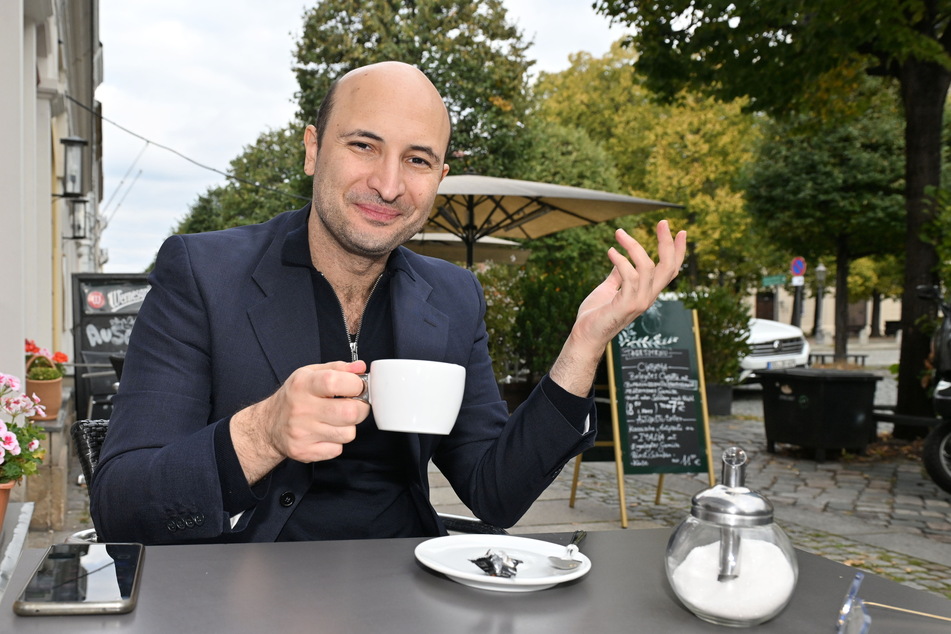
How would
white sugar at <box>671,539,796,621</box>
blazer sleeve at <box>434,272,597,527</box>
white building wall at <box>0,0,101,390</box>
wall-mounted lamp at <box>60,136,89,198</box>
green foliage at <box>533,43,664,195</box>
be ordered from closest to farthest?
1. white sugar at <box>671,539,796,621</box>
2. blazer sleeve at <box>434,272,597,527</box>
3. white building wall at <box>0,0,101,390</box>
4. wall-mounted lamp at <box>60,136,89,198</box>
5. green foliage at <box>533,43,664,195</box>

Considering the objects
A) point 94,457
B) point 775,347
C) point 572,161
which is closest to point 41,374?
point 94,457

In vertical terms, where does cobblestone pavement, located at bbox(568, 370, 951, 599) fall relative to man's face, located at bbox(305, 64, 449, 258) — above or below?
below

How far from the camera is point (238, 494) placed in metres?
1.72

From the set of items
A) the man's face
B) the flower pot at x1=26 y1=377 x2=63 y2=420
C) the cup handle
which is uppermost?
the man's face

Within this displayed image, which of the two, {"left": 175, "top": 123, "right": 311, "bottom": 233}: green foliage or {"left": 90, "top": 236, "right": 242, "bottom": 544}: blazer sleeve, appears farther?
{"left": 175, "top": 123, "right": 311, "bottom": 233}: green foliage

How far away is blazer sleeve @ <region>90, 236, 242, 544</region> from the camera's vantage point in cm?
170

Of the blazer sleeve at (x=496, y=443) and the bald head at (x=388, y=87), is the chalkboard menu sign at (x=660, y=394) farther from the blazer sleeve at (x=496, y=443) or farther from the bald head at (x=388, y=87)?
the bald head at (x=388, y=87)

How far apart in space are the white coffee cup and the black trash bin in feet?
26.5

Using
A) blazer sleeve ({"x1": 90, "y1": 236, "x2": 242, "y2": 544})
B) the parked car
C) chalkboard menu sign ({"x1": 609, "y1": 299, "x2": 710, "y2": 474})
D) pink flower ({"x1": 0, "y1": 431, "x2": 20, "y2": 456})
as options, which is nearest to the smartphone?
blazer sleeve ({"x1": 90, "y1": 236, "x2": 242, "y2": 544})

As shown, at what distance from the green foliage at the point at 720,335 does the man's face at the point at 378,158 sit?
34.6 feet

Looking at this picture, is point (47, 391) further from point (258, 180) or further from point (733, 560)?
point (258, 180)

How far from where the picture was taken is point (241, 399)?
6.79 ft

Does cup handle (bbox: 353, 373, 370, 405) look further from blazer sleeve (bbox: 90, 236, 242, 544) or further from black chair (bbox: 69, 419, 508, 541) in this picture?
black chair (bbox: 69, 419, 508, 541)

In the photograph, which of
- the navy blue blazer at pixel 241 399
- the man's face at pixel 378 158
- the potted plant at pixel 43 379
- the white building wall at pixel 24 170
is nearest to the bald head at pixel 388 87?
the man's face at pixel 378 158
